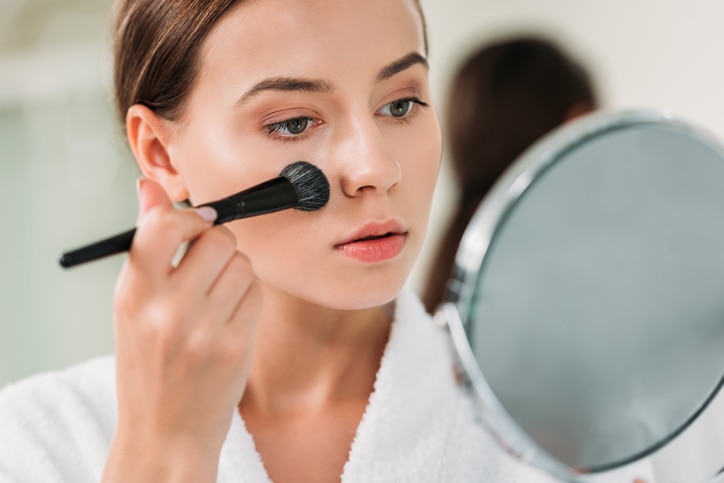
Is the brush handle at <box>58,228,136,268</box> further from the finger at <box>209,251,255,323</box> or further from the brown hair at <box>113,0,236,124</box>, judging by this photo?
the brown hair at <box>113,0,236,124</box>

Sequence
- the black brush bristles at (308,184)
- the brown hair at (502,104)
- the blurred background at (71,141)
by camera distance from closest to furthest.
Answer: the black brush bristles at (308,184) → the brown hair at (502,104) → the blurred background at (71,141)

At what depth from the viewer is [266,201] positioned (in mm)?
489

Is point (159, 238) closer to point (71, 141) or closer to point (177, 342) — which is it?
point (177, 342)

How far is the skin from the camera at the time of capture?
0.44 meters

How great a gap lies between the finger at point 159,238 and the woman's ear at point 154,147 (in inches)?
9.2

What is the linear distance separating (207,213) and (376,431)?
0.24 metres

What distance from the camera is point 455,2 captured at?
224 centimetres

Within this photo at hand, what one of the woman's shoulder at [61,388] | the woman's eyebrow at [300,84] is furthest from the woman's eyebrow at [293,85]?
the woman's shoulder at [61,388]

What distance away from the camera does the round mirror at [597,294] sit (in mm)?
412

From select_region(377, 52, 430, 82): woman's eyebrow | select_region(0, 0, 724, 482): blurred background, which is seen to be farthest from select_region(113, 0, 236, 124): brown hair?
select_region(0, 0, 724, 482): blurred background

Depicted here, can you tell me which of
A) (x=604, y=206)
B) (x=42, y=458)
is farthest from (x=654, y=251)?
(x=42, y=458)

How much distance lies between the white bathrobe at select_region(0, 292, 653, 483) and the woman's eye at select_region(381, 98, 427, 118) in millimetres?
175

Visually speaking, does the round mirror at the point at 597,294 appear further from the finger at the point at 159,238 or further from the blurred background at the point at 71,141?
the blurred background at the point at 71,141

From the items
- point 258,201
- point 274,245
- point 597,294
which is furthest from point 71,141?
point 597,294
